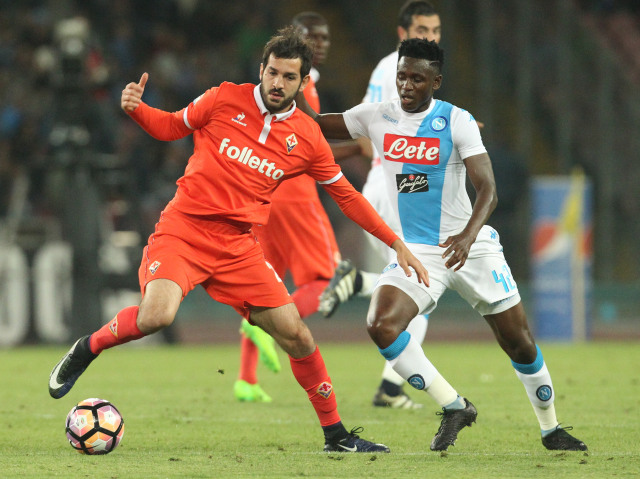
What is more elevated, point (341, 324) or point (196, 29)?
point (196, 29)

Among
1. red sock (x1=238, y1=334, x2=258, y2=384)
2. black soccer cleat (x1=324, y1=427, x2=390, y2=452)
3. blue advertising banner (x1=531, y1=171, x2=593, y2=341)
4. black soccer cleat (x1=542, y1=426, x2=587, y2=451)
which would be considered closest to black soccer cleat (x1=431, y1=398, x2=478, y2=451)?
black soccer cleat (x1=324, y1=427, x2=390, y2=452)

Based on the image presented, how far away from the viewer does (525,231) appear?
15.1 meters

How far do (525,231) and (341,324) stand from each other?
2.83 m

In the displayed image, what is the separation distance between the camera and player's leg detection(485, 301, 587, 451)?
18.7 feet

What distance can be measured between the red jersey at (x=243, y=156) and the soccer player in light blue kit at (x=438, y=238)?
32 cm

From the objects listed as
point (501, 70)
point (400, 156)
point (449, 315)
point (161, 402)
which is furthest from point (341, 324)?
point (400, 156)

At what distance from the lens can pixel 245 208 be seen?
19.0 feet

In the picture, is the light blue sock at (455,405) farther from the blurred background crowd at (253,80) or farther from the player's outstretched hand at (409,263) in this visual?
the blurred background crowd at (253,80)

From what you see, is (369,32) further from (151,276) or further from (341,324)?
(151,276)

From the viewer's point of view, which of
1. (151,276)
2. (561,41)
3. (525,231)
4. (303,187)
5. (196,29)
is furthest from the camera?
(196,29)

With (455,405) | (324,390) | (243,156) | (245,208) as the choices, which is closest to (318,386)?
(324,390)

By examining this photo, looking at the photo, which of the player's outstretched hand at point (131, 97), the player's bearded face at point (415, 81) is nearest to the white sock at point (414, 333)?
the player's bearded face at point (415, 81)

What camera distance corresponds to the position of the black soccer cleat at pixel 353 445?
563 centimetres

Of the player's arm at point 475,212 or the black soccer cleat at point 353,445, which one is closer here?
the player's arm at point 475,212
